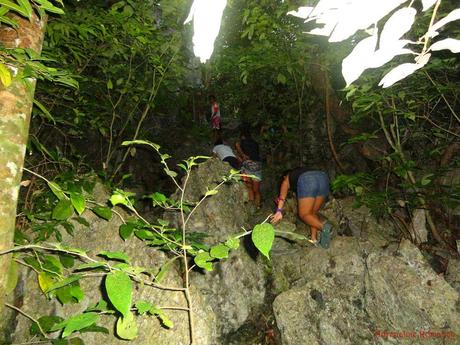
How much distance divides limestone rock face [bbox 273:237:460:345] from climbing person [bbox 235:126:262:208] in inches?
105

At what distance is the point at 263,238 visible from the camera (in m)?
1.21

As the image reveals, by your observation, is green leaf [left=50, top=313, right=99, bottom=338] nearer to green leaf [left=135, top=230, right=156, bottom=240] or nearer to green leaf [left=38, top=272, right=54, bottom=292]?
green leaf [left=135, top=230, right=156, bottom=240]

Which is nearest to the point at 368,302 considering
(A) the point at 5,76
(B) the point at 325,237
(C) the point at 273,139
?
(B) the point at 325,237

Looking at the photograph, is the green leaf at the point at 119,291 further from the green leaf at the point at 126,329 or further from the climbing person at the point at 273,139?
the climbing person at the point at 273,139

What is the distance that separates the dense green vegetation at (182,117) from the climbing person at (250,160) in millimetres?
1384

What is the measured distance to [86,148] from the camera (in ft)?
24.5

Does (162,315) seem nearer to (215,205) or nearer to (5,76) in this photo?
(5,76)

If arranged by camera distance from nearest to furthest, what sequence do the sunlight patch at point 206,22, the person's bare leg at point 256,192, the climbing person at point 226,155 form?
the sunlight patch at point 206,22
the climbing person at point 226,155
the person's bare leg at point 256,192

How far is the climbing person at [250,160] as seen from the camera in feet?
20.7

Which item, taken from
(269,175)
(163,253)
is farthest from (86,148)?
(163,253)

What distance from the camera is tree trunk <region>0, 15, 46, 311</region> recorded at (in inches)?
53.3

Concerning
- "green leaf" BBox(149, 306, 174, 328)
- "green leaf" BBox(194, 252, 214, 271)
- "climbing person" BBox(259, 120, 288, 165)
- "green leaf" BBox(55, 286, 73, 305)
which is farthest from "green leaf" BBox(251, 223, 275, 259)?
"climbing person" BBox(259, 120, 288, 165)

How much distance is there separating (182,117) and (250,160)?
16.8ft

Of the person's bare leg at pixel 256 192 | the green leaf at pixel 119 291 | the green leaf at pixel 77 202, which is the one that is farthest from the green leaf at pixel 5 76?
the person's bare leg at pixel 256 192
